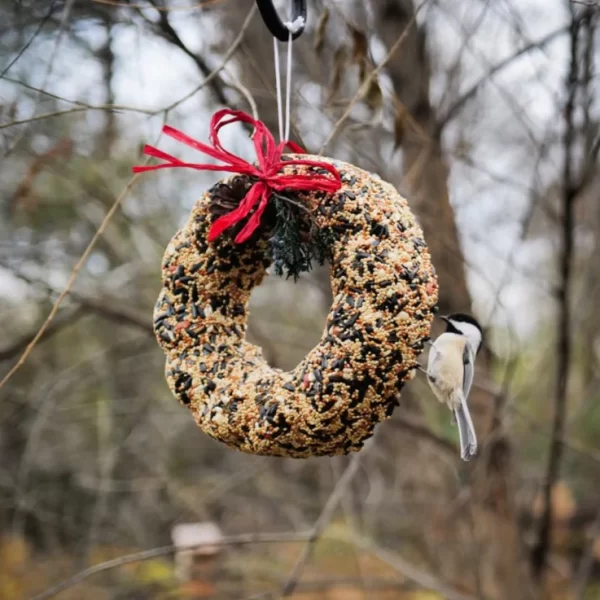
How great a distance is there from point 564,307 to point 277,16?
1774 mm

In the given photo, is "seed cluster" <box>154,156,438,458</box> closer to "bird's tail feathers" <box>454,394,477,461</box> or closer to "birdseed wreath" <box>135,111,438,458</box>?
"birdseed wreath" <box>135,111,438,458</box>

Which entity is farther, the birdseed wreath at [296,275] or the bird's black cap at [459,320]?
the bird's black cap at [459,320]

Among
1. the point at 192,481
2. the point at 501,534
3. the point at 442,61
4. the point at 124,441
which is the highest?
the point at 442,61

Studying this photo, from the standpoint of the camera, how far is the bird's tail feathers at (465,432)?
1110 mm

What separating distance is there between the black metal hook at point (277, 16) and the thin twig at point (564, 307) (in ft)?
3.23

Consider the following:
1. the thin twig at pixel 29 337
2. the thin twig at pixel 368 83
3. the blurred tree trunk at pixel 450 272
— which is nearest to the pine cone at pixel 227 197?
the thin twig at pixel 368 83

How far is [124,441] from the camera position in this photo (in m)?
4.76

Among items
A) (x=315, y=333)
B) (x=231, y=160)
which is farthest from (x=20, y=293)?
(x=231, y=160)

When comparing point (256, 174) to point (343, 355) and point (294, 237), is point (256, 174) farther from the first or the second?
point (343, 355)

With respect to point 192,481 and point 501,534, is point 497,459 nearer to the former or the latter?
point 501,534

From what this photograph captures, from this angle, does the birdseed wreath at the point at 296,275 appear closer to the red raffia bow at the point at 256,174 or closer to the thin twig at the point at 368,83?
the red raffia bow at the point at 256,174

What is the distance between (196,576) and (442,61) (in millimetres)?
3164

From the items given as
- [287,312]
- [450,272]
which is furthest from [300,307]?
[450,272]

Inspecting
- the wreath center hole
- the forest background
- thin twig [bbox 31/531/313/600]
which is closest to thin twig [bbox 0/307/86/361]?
the forest background
